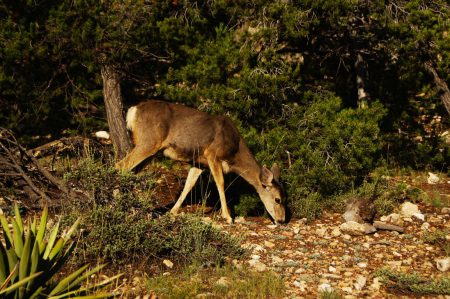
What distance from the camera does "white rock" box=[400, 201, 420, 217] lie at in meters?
10.6

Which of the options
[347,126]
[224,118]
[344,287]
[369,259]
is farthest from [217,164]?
[344,287]

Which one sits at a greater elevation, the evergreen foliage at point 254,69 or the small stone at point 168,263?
the evergreen foliage at point 254,69

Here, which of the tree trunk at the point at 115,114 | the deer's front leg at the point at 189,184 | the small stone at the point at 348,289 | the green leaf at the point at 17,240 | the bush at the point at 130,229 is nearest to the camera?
the green leaf at the point at 17,240

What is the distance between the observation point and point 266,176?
34.7ft

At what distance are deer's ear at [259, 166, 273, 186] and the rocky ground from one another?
66 centimetres

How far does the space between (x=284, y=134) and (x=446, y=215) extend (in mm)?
3084

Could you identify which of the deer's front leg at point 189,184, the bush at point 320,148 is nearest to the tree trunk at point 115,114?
the deer's front leg at point 189,184

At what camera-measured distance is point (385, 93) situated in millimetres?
13172

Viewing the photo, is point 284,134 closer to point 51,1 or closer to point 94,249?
point 94,249

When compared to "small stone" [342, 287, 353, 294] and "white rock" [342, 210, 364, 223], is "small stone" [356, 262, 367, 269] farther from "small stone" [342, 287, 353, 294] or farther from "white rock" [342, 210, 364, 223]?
"white rock" [342, 210, 364, 223]

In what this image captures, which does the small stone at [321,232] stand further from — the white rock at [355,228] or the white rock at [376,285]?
the white rock at [376,285]

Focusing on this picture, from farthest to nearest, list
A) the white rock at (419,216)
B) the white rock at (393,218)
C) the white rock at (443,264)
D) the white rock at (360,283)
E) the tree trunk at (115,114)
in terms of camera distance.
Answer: the tree trunk at (115,114), the white rock at (419,216), the white rock at (393,218), the white rock at (443,264), the white rock at (360,283)

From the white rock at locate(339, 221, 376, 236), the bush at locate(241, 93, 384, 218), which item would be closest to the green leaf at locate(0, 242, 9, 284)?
the white rock at locate(339, 221, 376, 236)

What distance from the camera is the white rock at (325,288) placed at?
6.96 m
